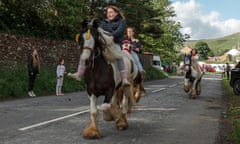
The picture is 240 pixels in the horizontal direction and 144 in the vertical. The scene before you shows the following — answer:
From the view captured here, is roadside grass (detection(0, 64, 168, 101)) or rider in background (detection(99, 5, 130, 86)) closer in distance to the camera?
rider in background (detection(99, 5, 130, 86))

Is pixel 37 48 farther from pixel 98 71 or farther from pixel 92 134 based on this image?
pixel 92 134

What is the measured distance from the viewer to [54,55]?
22250 mm

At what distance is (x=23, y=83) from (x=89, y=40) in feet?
36.9

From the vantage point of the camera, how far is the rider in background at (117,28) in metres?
6.68

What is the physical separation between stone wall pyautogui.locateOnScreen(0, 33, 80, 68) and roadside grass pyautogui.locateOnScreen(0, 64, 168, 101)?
64 centimetres

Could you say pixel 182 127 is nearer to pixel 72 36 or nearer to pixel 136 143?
pixel 136 143

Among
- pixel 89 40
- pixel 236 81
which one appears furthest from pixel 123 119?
pixel 236 81

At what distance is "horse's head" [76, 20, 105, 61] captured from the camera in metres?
5.68

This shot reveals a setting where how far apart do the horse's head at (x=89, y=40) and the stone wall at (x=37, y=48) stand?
42.5 feet

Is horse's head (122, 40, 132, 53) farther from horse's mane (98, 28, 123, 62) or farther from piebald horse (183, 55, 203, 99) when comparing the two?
piebald horse (183, 55, 203, 99)

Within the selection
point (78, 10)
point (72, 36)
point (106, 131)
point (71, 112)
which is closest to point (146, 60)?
point (72, 36)

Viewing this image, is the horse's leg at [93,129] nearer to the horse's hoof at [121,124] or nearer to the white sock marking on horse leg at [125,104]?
the horse's hoof at [121,124]

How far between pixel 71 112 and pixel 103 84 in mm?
3728

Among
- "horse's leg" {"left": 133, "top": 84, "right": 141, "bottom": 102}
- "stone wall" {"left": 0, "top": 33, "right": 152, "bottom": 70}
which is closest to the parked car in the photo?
"stone wall" {"left": 0, "top": 33, "right": 152, "bottom": 70}
